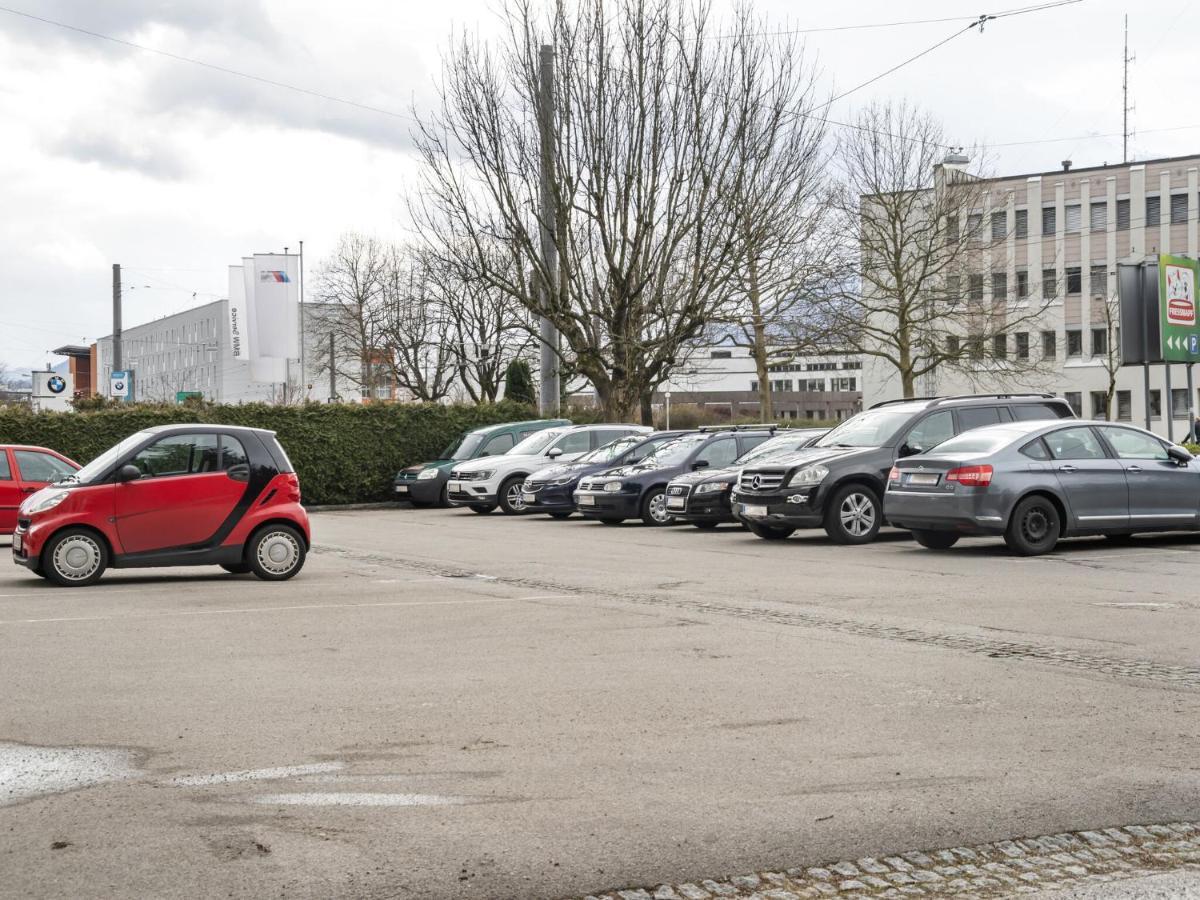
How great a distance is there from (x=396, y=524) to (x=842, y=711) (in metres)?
19.8

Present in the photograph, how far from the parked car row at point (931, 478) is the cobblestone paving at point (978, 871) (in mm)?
11527

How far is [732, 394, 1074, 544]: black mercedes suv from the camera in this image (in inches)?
728

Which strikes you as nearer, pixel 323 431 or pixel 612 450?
pixel 612 450

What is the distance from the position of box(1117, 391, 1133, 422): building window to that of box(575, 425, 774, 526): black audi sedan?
52.3 meters

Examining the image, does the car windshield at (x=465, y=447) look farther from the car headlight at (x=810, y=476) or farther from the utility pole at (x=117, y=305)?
the utility pole at (x=117, y=305)

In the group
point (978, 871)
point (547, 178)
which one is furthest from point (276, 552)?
point (547, 178)

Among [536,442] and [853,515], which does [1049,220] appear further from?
[853,515]

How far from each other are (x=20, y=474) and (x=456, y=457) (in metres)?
12.5

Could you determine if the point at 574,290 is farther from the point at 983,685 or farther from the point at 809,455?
the point at 983,685

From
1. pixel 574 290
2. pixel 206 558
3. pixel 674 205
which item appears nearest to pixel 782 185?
pixel 674 205

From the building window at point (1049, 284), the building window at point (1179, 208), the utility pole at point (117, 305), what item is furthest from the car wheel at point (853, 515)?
the building window at point (1179, 208)

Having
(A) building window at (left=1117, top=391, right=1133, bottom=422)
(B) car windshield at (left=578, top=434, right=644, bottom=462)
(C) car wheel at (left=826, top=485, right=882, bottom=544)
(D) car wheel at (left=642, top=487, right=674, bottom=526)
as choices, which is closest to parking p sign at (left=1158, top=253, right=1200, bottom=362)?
(B) car windshield at (left=578, top=434, right=644, bottom=462)

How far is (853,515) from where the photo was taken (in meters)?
18.6

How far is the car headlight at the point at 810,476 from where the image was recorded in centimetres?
1845
